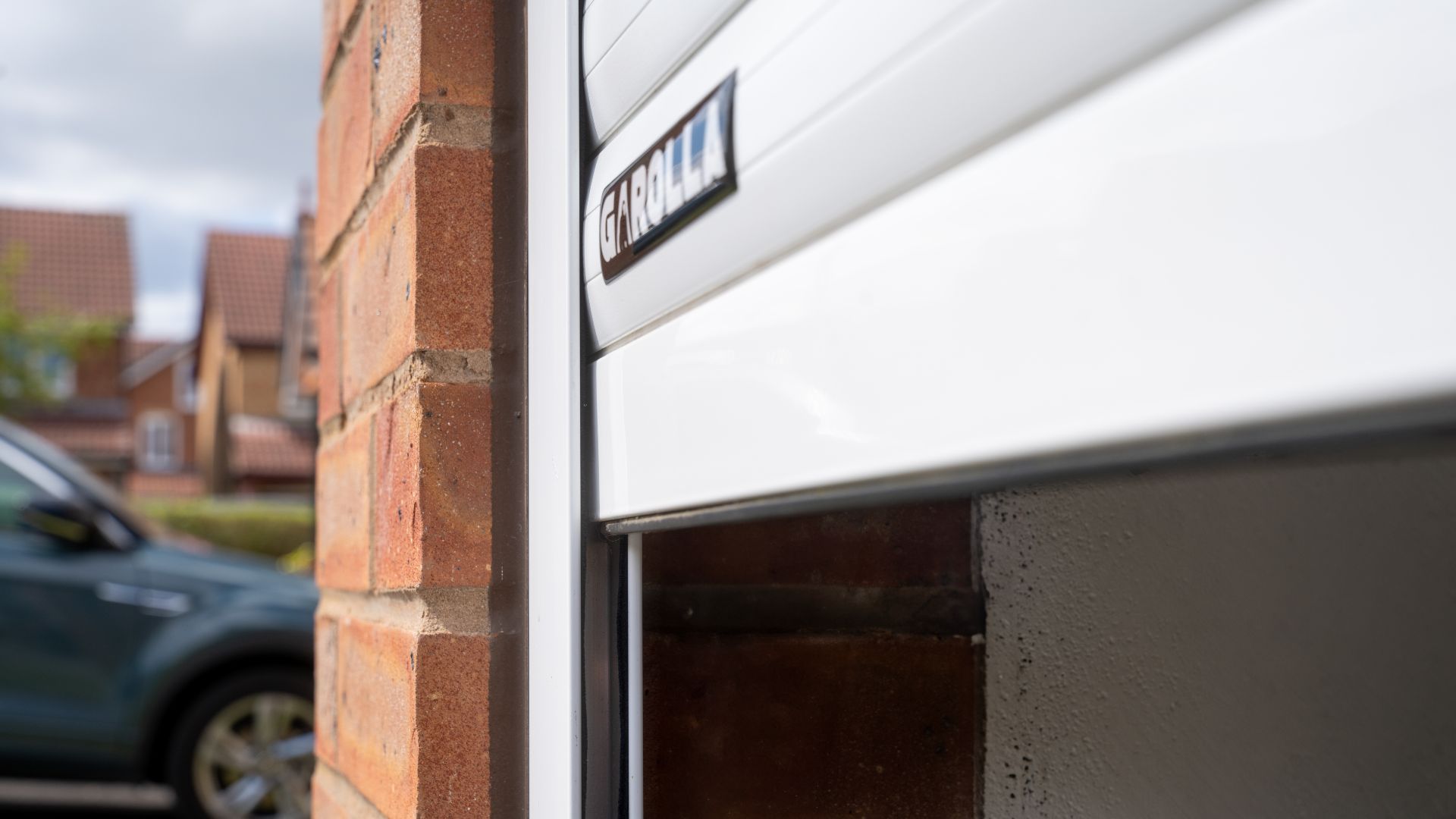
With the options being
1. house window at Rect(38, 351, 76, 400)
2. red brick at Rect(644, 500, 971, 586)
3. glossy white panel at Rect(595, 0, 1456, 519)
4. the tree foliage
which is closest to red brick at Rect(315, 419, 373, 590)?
red brick at Rect(644, 500, 971, 586)

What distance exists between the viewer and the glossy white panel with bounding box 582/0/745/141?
1.78 ft

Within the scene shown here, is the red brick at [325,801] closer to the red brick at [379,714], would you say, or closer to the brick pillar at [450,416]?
the red brick at [379,714]

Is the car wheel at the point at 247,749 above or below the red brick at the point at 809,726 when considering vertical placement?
below

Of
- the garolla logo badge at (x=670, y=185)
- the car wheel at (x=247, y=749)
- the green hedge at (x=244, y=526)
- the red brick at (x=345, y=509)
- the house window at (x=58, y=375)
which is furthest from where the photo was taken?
the house window at (x=58, y=375)

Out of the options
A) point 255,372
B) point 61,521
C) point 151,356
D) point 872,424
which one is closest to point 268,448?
point 255,372

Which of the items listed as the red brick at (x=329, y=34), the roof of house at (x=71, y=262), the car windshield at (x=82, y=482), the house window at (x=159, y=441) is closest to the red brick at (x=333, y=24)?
the red brick at (x=329, y=34)

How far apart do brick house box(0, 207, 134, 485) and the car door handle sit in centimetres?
2559

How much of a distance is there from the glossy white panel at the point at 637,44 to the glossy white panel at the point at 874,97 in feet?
0.04

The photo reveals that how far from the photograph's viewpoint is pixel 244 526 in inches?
753

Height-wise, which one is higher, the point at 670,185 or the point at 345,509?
→ the point at 670,185

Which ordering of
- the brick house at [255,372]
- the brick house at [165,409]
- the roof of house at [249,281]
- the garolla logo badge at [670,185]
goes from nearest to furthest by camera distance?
the garolla logo badge at [670,185], the brick house at [255,372], the roof of house at [249,281], the brick house at [165,409]

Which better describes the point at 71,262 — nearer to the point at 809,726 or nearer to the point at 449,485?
the point at 449,485

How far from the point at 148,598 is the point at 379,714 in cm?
422

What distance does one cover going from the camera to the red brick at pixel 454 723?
2.52 ft
